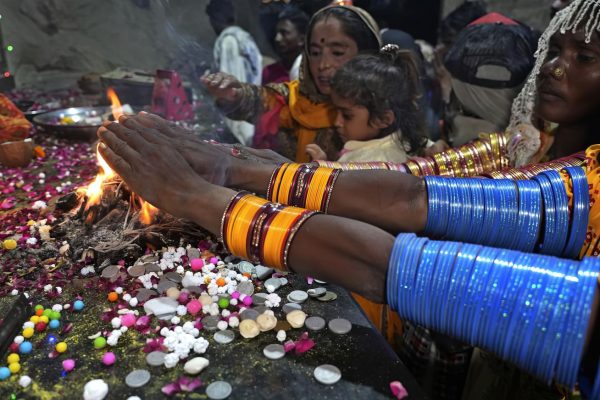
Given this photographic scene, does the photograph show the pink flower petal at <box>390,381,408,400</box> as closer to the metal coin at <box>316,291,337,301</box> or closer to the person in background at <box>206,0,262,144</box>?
the metal coin at <box>316,291,337,301</box>

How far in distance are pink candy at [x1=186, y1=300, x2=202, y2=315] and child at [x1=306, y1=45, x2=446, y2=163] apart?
173 cm

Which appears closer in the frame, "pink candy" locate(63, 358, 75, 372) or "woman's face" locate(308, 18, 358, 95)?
"pink candy" locate(63, 358, 75, 372)

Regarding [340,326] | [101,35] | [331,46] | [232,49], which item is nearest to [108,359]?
[340,326]

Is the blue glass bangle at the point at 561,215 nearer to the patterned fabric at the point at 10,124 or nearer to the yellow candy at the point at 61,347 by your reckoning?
the yellow candy at the point at 61,347

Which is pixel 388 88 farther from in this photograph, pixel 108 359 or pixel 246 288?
pixel 108 359

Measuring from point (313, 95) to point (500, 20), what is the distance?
5.69 feet

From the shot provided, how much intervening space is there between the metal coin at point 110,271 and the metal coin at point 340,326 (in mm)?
764

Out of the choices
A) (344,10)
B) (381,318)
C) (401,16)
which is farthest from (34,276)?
(401,16)

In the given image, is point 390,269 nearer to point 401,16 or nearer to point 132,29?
point 401,16

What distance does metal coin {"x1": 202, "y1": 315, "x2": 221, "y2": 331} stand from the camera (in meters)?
1.26

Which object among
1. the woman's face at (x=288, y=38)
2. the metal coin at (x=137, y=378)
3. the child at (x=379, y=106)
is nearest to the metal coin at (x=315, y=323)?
the metal coin at (x=137, y=378)

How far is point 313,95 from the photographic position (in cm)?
338

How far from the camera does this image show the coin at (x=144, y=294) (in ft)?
4.53

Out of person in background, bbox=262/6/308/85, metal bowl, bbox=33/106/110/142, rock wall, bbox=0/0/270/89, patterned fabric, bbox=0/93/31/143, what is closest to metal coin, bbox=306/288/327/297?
patterned fabric, bbox=0/93/31/143
